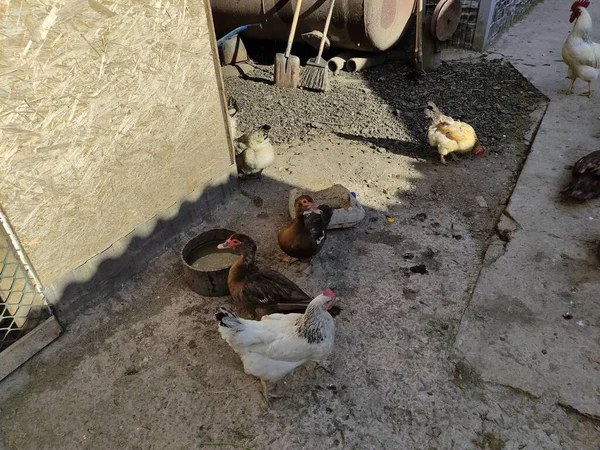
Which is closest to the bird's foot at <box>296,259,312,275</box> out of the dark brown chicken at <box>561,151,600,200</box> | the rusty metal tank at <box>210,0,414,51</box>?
the dark brown chicken at <box>561,151,600,200</box>

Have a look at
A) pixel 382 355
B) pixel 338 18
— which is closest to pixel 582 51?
pixel 338 18

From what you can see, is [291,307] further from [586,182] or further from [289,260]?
[586,182]

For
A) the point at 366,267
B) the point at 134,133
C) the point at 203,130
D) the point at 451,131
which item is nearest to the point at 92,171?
the point at 134,133

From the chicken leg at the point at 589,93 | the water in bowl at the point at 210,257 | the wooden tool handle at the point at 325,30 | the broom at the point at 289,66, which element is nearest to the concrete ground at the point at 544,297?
the chicken leg at the point at 589,93

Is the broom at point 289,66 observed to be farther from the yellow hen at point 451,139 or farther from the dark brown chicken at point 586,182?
the dark brown chicken at point 586,182

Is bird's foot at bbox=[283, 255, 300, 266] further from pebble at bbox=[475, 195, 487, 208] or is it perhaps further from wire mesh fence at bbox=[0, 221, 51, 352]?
pebble at bbox=[475, 195, 487, 208]

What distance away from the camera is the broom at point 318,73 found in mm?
6844

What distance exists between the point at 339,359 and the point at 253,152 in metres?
2.45

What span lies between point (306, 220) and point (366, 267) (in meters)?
0.68

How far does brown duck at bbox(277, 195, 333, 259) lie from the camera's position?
3518 mm

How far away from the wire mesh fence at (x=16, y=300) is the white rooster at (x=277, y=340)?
1397 millimetres

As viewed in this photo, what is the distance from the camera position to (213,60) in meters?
3.77

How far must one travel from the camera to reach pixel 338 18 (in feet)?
22.5

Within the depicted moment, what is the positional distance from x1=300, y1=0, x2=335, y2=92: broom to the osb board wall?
3.28m
